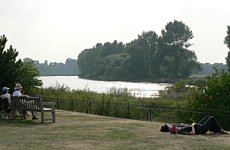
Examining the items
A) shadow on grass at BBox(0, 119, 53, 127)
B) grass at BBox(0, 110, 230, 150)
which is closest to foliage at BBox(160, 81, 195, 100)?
grass at BBox(0, 110, 230, 150)

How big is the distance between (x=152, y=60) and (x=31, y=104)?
82.0 metres

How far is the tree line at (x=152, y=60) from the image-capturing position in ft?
291

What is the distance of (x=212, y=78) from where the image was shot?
1602cm

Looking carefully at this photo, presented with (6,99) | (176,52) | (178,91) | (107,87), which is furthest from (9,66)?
(176,52)

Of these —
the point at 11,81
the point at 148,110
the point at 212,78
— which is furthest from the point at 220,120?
the point at 11,81

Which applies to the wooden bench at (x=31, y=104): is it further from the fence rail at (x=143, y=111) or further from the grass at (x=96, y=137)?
the fence rail at (x=143, y=111)

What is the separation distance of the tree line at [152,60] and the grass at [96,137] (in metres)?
74.9

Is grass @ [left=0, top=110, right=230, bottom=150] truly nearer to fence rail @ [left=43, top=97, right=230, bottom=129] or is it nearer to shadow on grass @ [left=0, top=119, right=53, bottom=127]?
shadow on grass @ [left=0, top=119, right=53, bottom=127]

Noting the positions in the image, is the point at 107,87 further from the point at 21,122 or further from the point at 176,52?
the point at 176,52

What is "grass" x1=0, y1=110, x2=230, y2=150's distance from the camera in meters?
9.59

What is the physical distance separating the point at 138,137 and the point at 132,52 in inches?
3620

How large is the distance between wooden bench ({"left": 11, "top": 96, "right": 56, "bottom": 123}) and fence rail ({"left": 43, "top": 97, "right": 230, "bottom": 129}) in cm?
426

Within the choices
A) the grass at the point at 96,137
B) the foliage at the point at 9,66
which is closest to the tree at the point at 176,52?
the foliage at the point at 9,66

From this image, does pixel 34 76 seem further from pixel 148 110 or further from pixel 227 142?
pixel 227 142
